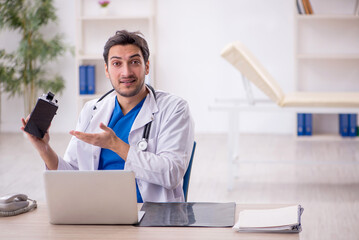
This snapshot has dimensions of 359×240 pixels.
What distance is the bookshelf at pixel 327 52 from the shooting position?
612 centimetres

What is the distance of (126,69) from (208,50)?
4357 millimetres

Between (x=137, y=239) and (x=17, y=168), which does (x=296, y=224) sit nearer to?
(x=137, y=239)

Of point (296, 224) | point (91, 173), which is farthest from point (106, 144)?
point (296, 224)

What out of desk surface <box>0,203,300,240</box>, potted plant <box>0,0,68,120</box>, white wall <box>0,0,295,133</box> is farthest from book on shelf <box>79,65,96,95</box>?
desk surface <box>0,203,300,240</box>

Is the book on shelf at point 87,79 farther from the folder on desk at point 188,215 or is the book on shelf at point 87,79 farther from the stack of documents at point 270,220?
the stack of documents at point 270,220

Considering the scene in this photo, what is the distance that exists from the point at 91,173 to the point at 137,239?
223 mm

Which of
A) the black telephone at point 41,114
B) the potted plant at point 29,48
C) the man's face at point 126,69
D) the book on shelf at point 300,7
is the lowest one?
the black telephone at point 41,114

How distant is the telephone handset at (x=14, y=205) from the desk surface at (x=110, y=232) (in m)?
0.08

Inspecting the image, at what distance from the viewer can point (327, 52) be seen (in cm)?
623

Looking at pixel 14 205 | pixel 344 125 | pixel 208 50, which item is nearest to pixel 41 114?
pixel 14 205

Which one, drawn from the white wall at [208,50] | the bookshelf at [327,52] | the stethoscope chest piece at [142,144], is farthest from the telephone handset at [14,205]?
the white wall at [208,50]

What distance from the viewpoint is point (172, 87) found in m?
6.56

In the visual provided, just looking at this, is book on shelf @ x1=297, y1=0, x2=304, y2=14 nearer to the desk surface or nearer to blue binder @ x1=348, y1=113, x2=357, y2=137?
blue binder @ x1=348, y1=113, x2=357, y2=137

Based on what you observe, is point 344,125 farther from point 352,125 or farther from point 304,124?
point 304,124
